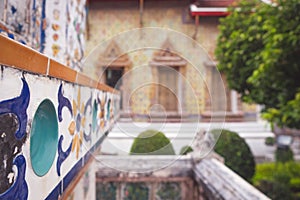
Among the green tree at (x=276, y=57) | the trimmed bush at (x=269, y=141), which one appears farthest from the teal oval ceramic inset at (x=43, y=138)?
the trimmed bush at (x=269, y=141)

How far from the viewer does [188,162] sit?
279 cm

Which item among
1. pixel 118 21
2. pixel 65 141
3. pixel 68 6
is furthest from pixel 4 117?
pixel 118 21

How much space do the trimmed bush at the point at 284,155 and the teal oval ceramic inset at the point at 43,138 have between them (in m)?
6.71

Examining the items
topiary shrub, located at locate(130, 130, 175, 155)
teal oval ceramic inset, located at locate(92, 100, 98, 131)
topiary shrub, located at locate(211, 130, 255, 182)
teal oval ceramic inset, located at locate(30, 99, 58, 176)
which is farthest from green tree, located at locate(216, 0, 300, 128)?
teal oval ceramic inset, located at locate(30, 99, 58, 176)

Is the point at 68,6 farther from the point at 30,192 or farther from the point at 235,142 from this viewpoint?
the point at 235,142

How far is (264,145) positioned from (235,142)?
8.47 ft

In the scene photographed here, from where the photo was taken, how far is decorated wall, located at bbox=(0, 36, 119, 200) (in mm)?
346

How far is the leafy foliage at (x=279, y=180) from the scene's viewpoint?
4.44 m

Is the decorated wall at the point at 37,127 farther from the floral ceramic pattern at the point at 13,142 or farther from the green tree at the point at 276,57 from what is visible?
the green tree at the point at 276,57

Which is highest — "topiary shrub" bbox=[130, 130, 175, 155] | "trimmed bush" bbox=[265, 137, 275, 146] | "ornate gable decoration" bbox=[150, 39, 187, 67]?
"ornate gable decoration" bbox=[150, 39, 187, 67]

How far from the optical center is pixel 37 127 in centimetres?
47

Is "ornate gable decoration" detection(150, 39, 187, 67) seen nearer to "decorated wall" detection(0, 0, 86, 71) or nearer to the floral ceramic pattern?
"decorated wall" detection(0, 0, 86, 71)

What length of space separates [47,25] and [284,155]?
6354 mm

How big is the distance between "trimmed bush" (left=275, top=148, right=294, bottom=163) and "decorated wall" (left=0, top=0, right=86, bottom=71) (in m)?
5.92
